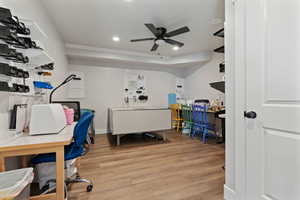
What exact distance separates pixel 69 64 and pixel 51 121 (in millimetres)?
3514

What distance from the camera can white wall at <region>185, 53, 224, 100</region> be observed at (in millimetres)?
4434

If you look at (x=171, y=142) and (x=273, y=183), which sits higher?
(x=273, y=183)

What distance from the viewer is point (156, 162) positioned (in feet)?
7.92

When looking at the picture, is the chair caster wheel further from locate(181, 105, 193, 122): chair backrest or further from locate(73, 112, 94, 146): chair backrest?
locate(181, 105, 193, 122): chair backrest

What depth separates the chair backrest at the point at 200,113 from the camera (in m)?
3.79

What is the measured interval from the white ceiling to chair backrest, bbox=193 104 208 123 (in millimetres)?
1755

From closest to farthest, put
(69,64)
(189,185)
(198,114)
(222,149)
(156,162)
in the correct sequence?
1. (189,185)
2. (156,162)
3. (222,149)
4. (198,114)
5. (69,64)

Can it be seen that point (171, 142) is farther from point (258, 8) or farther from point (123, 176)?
point (258, 8)

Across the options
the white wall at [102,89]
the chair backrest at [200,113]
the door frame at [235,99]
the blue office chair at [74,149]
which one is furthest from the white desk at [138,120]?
the door frame at [235,99]

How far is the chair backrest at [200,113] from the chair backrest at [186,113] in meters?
0.27

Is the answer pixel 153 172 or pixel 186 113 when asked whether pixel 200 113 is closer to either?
pixel 186 113

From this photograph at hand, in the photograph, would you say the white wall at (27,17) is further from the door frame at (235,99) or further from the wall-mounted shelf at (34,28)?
the door frame at (235,99)

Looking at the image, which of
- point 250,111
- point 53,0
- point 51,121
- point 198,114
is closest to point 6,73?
point 51,121

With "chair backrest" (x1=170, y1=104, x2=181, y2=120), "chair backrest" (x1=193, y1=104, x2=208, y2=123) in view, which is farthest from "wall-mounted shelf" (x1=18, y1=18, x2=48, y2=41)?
"chair backrest" (x1=170, y1=104, x2=181, y2=120)
